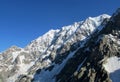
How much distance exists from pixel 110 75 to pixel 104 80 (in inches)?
287

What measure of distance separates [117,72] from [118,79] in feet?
36.7

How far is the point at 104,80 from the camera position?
634ft

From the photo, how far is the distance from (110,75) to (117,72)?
536 cm

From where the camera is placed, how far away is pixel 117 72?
200 meters

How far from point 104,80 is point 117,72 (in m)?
12.3

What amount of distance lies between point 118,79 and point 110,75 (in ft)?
32.3

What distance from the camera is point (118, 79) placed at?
18925 cm

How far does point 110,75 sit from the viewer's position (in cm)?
19838
